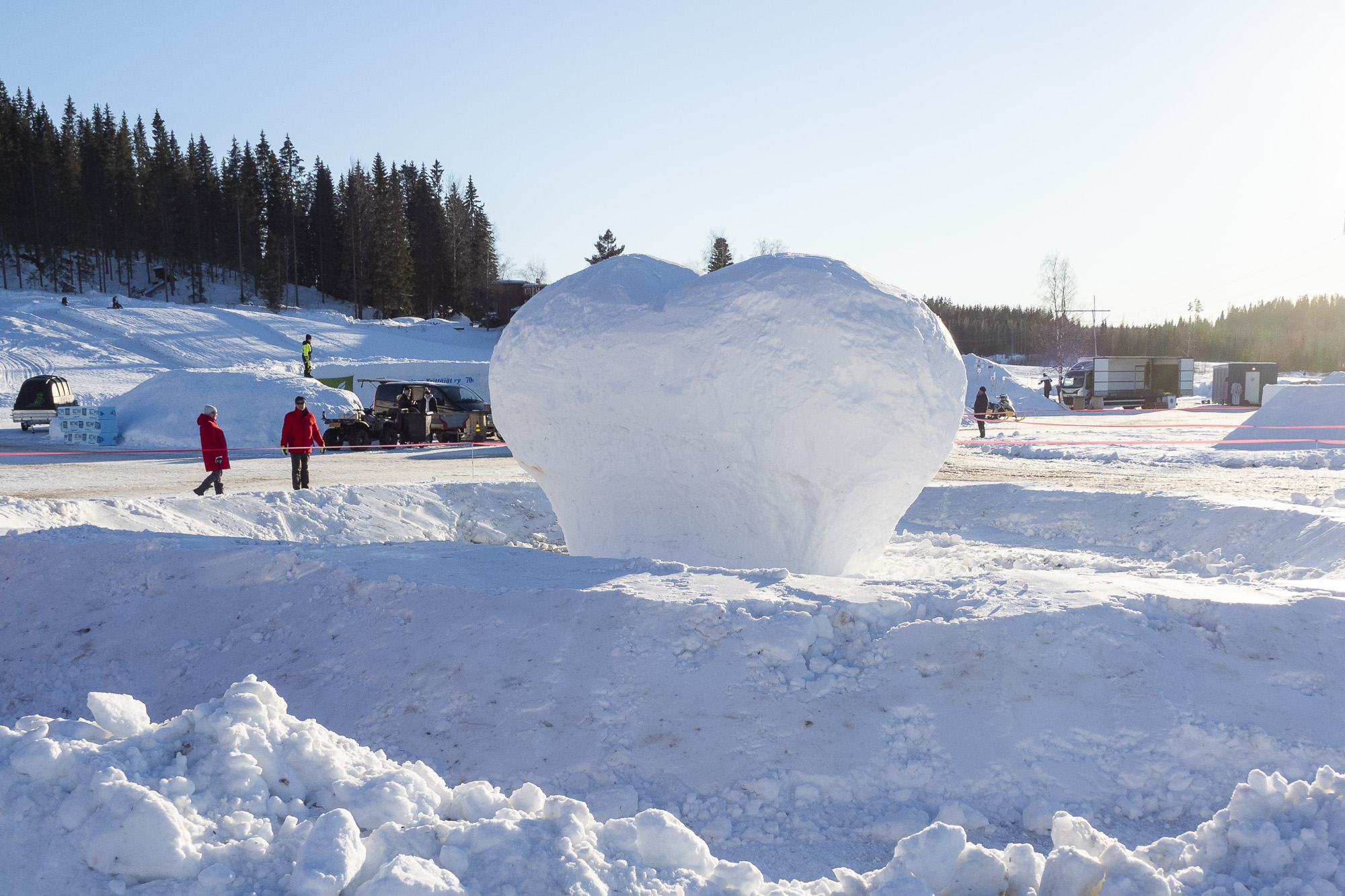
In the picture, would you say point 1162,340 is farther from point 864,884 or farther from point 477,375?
point 864,884

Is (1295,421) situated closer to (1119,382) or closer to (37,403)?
(1119,382)

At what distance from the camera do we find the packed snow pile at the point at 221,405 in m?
21.6

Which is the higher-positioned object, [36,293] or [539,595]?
[36,293]

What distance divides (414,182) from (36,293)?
29.4 m

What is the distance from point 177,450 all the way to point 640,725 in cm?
1692

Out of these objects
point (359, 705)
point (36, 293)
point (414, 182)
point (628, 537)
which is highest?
point (414, 182)

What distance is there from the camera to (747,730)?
477 centimetres

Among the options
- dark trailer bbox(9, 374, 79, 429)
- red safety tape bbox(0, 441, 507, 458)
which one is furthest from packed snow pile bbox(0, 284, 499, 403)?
red safety tape bbox(0, 441, 507, 458)

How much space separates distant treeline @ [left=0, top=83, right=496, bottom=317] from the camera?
59.6 meters

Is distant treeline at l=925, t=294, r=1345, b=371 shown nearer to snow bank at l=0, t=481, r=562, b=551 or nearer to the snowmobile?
the snowmobile

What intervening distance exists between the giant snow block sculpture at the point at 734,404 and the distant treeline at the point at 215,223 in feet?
181

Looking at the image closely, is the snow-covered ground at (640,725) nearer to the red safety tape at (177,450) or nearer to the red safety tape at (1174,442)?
the red safety tape at (177,450)

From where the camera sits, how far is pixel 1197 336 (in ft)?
315

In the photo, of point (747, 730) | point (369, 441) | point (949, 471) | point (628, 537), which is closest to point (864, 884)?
point (747, 730)
